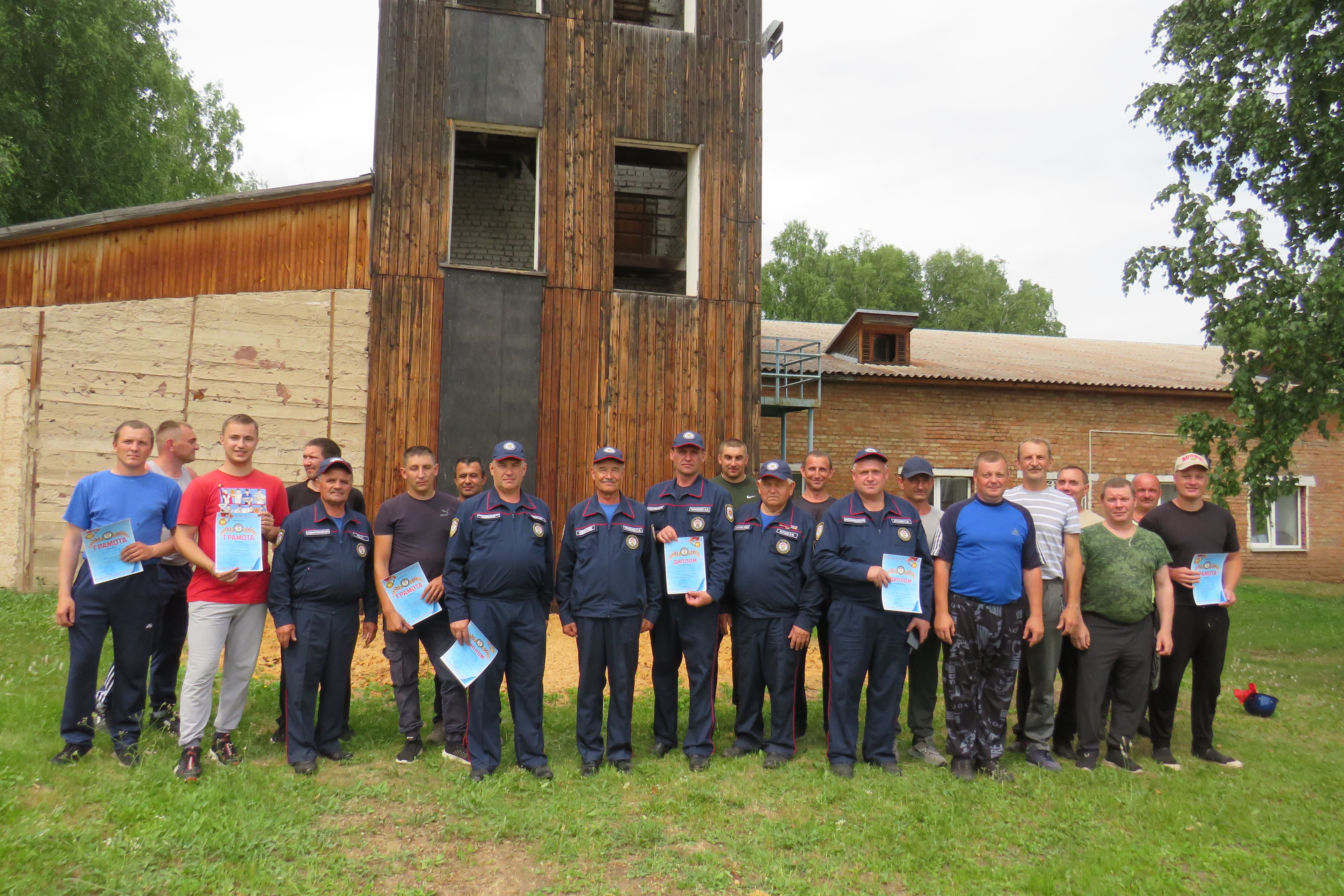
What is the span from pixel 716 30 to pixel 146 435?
888 cm

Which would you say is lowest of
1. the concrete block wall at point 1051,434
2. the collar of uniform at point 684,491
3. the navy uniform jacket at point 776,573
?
the navy uniform jacket at point 776,573

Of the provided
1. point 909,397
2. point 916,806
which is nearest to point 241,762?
point 916,806

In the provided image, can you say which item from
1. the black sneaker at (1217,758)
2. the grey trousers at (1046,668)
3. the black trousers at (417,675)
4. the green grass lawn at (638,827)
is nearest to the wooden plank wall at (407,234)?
the green grass lawn at (638,827)

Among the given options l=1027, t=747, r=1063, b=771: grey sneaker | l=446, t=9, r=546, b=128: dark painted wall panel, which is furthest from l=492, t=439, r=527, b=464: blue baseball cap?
l=446, t=9, r=546, b=128: dark painted wall panel

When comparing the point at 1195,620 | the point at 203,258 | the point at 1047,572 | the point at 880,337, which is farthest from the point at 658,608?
the point at 880,337

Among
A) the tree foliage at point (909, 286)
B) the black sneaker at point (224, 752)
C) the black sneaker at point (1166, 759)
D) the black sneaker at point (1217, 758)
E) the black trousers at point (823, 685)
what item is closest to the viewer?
the black sneaker at point (224, 752)

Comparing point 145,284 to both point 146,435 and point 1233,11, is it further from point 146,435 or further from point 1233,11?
point 1233,11

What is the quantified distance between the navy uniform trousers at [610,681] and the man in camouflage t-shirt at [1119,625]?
9.02ft

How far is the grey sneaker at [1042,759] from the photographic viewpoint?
5.63 m

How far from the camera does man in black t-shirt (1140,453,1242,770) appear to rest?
6039 mm

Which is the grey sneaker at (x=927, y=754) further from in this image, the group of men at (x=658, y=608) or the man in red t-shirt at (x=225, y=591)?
the man in red t-shirt at (x=225, y=591)

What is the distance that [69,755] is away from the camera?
5.02 meters

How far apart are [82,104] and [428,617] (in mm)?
16491

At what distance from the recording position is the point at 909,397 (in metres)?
18.1
